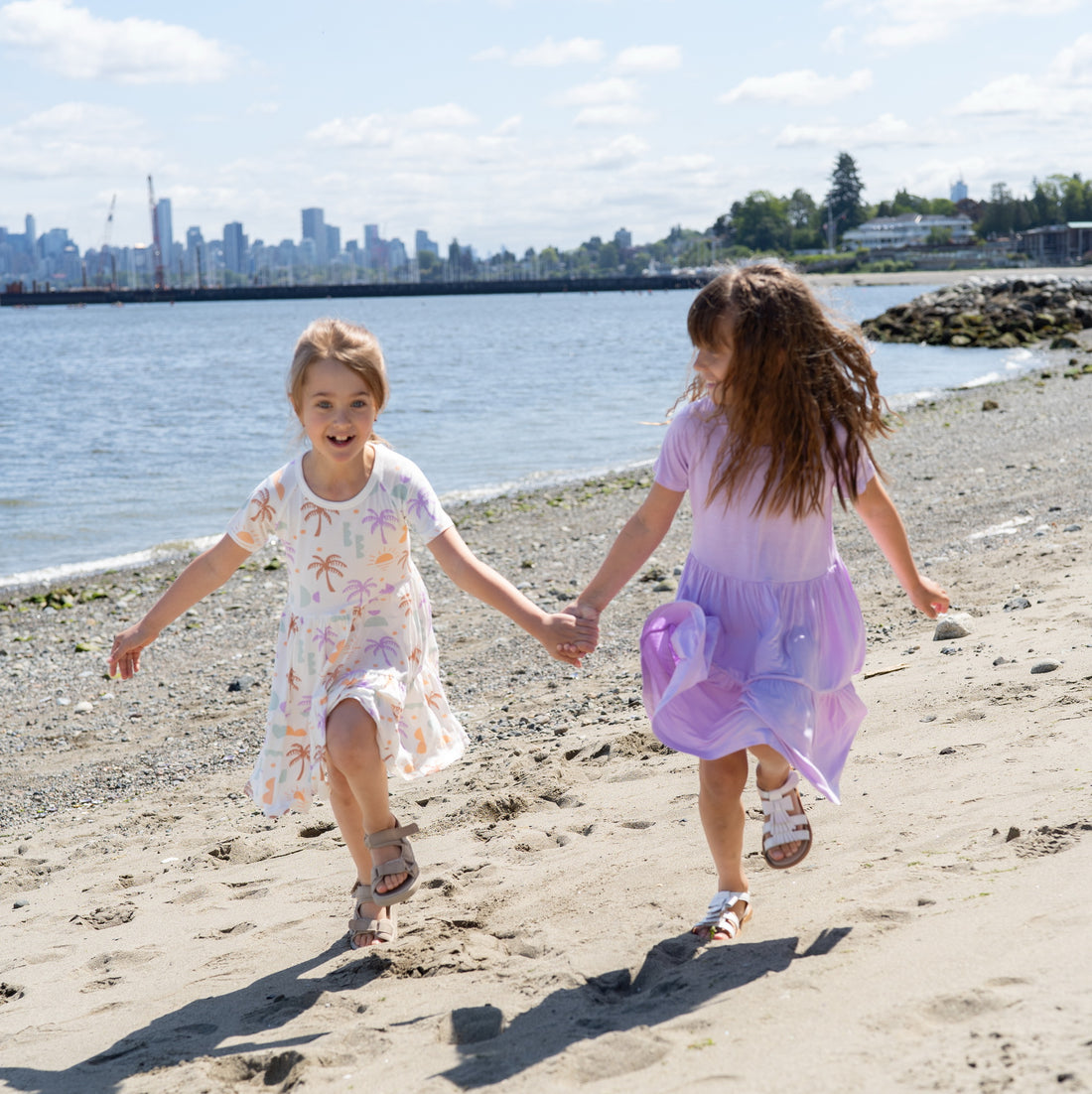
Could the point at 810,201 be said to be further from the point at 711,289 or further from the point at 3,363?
the point at 711,289

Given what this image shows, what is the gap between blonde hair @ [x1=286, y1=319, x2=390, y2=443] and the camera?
3293mm

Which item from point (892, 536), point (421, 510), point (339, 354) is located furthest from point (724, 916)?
point (339, 354)

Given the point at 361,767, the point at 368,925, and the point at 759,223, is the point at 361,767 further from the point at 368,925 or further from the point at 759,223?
the point at 759,223

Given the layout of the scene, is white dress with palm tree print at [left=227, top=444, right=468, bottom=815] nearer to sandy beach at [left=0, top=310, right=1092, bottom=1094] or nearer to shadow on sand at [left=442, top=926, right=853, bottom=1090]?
sandy beach at [left=0, top=310, right=1092, bottom=1094]

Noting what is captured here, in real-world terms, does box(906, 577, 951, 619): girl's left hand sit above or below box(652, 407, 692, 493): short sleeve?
below

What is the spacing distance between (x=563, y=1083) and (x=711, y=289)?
1.92m

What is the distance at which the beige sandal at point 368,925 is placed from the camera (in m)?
3.26

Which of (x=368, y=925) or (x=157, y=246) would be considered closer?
(x=368, y=925)

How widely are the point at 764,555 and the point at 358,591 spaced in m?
1.14

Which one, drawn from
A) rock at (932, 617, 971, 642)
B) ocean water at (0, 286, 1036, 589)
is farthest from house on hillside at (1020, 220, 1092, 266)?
rock at (932, 617, 971, 642)

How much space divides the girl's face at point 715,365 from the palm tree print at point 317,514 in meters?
1.13

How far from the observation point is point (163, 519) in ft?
45.6

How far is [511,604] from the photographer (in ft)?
10.8

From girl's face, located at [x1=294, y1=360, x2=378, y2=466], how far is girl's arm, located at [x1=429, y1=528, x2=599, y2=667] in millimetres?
369
